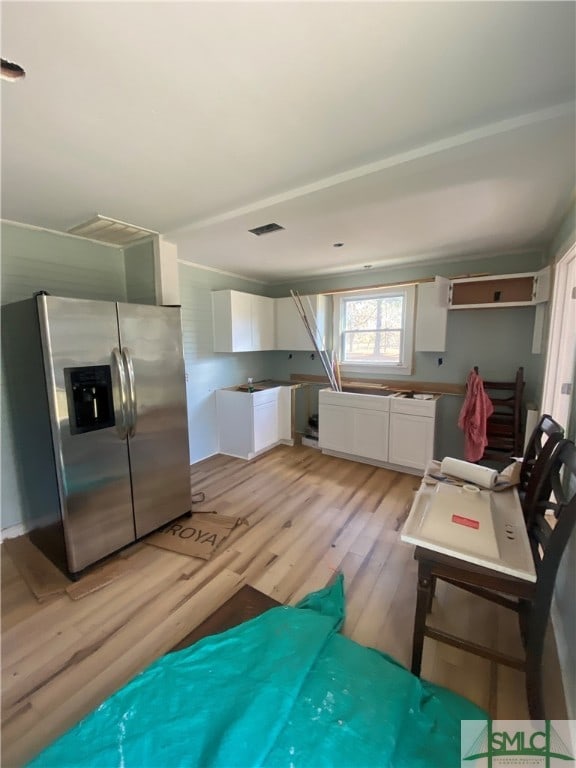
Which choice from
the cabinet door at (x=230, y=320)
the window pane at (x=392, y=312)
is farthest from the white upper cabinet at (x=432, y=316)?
the cabinet door at (x=230, y=320)

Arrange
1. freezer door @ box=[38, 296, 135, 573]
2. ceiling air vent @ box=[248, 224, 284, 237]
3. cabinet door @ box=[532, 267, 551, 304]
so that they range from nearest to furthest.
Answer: freezer door @ box=[38, 296, 135, 573]
ceiling air vent @ box=[248, 224, 284, 237]
cabinet door @ box=[532, 267, 551, 304]

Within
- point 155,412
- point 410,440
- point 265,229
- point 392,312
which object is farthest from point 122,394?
point 392,312

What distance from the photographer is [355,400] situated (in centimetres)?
392

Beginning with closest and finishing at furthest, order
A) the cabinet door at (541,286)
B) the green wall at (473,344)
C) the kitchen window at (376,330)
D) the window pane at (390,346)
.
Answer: the cabinet door at (541,286) → the green wall at (473,344) → the kitchen window at (376,330) → the window pane at (390,346)

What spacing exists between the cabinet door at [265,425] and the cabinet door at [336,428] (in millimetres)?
664

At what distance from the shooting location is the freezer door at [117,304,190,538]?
7.47 ft

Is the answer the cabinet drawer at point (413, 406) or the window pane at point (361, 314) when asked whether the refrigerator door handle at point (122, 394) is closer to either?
the cabinet drawer at point (413, 406)

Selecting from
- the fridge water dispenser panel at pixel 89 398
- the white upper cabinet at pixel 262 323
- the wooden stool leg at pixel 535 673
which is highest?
the white upper cabinet at pixel 262 323

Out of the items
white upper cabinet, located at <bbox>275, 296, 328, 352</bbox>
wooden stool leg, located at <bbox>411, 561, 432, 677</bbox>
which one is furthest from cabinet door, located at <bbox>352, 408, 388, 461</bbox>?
wooden stool leg, located at <bbox>411, 561, 432, 677</bbox>

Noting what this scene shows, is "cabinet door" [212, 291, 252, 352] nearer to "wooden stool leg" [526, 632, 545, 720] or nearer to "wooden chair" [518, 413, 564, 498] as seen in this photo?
"wooden chair" [518, 413, 564, 498]

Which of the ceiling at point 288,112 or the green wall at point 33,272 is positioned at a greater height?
the ceiling at point 288,112

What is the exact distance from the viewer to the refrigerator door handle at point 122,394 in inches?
Answer: 84.8

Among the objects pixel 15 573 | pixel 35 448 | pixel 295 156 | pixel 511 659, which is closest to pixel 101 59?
pixel 295 156

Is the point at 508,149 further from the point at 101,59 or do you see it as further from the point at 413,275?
the point at 413,275
